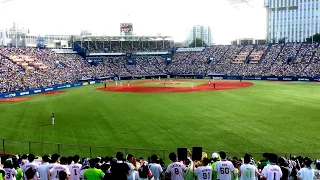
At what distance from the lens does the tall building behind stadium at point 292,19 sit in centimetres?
16952

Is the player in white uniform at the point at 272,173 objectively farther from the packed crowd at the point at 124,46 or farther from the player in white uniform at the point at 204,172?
the packed crowd at the point at 124,46

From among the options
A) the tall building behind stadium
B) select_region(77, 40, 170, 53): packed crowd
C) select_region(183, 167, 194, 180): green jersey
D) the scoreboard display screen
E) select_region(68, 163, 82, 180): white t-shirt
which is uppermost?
the tall building behind stadium

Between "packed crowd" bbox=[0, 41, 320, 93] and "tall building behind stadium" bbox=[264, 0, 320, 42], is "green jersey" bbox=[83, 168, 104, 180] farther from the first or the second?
"tall building behind stadium" bbox=[264, 0, 320, 42]

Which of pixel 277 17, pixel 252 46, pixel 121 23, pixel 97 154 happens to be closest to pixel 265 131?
pixel 97 154

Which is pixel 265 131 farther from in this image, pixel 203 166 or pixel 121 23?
pixel 121 23

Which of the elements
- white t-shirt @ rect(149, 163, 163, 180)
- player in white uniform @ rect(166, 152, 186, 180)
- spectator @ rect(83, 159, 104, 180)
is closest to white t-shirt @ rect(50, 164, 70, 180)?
spectator @ rect(83, 159, 104, 180)

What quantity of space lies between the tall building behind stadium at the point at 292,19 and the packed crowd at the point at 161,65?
7852cm

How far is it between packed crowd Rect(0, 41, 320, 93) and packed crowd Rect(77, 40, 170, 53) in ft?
1.60

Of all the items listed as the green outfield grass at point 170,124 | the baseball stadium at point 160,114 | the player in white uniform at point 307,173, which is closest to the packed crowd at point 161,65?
the baseball stadium at point 160,114

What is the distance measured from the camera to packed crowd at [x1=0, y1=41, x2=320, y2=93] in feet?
224

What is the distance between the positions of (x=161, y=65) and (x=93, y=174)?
3719 inches

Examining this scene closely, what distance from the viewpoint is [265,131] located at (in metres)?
25.6

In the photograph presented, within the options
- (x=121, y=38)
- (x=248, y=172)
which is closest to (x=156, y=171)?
(x=248, y=172)

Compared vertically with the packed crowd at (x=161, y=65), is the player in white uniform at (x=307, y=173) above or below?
below
